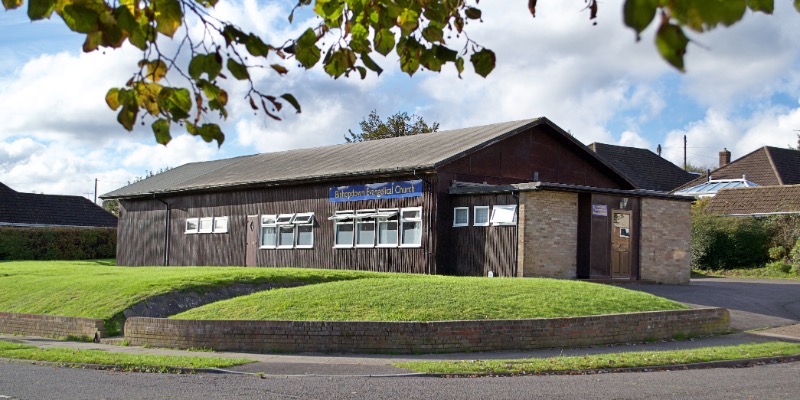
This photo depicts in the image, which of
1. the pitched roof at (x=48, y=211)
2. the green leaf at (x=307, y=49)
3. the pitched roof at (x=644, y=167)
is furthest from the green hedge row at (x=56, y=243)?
the green leaf at (x=307, y=49)

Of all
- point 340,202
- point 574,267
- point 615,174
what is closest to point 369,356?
point 574,267

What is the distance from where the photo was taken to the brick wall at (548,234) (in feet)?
82.1

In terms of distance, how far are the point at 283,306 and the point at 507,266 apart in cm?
982

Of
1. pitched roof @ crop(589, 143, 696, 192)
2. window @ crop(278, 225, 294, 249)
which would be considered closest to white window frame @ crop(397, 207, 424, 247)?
window @ crop(278, 225, 294, 249)

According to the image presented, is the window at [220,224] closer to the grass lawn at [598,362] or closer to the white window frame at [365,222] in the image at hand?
the white window frame at [365,222]

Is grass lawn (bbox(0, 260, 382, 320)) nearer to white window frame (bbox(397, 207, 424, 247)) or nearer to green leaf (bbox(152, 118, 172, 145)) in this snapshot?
white window frame (bbox(397, 207, 424, 247))

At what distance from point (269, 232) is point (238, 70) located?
29.8 m

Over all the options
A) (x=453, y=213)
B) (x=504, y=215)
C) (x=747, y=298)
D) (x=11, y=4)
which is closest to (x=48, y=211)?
(x=453, y=213)

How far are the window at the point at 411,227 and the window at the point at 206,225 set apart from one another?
37.4 feet

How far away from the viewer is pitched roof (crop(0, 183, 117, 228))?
57125 mm

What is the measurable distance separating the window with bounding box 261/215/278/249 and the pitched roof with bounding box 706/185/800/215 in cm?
2137

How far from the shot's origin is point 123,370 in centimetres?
1327

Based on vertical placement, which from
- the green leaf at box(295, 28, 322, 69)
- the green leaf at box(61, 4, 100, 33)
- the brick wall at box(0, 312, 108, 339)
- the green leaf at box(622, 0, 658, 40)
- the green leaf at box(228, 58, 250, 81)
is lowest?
the brick wall at box(0, 312, 108, 339)

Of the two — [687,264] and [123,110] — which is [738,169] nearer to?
[687,264]
